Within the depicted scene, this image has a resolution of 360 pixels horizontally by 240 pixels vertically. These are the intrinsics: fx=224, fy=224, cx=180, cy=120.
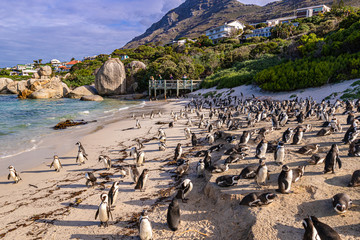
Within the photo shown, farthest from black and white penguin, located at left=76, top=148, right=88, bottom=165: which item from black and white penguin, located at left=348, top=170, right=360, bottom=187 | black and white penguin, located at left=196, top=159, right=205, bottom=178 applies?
black and white penguin, located at left=348, top=170, right=360, bottom=187

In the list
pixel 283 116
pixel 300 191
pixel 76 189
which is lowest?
pixel 76 189

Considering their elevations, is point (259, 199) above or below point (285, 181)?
below

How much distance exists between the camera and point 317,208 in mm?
4090

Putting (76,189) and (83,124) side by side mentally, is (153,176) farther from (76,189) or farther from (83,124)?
(83,124)

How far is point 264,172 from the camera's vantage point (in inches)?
196

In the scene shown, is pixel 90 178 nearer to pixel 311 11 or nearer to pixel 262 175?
pixel 262 175

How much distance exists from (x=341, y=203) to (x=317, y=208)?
42 centimetres

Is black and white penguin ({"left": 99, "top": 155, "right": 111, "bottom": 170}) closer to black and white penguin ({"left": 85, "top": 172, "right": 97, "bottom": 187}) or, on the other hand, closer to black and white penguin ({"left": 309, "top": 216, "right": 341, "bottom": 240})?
black and white penguin ({"left": 85, "top": 172, "right": 97, "bottom": 187})

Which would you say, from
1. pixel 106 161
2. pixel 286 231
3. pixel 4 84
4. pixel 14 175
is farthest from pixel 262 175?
pixel 4 84

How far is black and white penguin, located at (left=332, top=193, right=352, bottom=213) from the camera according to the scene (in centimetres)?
378

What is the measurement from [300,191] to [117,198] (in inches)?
169

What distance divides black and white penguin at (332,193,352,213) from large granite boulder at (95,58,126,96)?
43.0 m

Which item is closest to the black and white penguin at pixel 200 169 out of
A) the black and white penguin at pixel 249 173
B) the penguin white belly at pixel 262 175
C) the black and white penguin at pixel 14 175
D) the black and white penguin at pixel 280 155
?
the black and white penguin at pixel 249 173

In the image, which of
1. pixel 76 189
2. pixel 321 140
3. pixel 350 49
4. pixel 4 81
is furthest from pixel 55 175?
pixel 4 81
